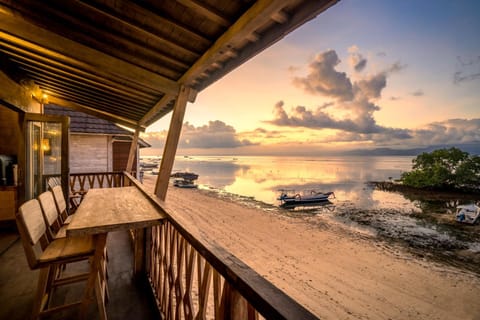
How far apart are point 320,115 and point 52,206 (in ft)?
155

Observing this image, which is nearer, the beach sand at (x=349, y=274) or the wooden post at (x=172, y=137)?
the wooden post at (x=172, y=137)

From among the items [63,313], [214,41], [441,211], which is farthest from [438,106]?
[63,313]

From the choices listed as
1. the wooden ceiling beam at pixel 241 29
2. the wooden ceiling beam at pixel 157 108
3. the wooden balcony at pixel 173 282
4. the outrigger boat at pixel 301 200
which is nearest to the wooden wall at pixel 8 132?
the wooden balcony at pixel 173 282

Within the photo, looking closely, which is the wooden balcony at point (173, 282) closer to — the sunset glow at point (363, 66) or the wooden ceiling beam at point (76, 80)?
the sunset glow at point (363, 66)

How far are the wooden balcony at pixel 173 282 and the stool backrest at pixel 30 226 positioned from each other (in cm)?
93

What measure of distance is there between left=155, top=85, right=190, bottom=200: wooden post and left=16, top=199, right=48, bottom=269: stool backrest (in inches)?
48.2

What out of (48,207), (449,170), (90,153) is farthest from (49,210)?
(449,170)

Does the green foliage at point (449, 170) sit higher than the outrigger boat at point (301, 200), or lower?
higher

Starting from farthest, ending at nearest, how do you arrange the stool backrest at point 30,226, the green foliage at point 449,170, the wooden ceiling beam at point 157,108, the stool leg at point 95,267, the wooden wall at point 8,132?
the green foliage at point 449,170, the wooden wall at point 8,132, the wooden ceiling beam at point 157,108, the stool leg at point 95,267, the stool backrest at point 30,226

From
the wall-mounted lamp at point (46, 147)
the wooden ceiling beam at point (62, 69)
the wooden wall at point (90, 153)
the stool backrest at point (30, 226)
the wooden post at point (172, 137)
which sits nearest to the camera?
the stool backrest at point (30, 226)

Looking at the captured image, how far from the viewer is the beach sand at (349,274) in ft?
19.1

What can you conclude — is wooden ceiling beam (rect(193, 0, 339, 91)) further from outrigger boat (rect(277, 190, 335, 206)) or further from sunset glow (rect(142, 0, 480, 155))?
outrigger boat (rect(277, 190, 335, 206))

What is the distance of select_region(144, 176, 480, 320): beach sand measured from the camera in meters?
5.82

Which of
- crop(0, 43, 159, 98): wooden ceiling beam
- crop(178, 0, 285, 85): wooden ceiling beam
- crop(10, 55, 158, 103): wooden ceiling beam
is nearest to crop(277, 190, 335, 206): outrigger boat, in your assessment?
crop(10, 55, 158, 103): wooden ceiling beam
